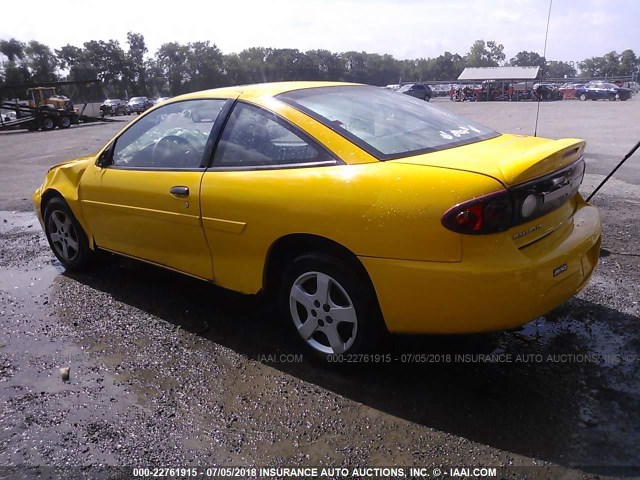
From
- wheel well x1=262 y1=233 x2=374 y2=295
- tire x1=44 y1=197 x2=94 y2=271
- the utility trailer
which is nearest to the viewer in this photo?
wheel well x1=262 y1=233 x2=374 y2=295

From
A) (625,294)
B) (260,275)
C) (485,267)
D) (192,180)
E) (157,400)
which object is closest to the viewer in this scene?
(485,267)

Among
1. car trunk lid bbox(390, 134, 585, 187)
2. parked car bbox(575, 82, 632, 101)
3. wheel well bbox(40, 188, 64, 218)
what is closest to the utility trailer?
wheel well bbox(40, 188, 64, 218)

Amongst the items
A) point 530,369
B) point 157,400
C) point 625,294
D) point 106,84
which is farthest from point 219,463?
point 106,84

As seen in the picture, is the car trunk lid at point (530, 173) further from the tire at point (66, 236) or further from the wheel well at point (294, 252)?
the tire at point (66, 236)

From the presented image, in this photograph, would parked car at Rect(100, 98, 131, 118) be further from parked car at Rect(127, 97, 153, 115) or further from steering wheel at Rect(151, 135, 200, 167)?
steering wheel at Rect(151, 135, 200, 167)

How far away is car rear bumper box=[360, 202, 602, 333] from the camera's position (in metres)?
2.37

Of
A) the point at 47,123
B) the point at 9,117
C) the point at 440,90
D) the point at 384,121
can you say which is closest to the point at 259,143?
the point at 384,121

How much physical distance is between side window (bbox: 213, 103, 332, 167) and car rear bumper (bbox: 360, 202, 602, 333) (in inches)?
30.4

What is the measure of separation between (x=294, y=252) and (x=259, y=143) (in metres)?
0.70

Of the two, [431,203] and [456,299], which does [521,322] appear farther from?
[431,203]

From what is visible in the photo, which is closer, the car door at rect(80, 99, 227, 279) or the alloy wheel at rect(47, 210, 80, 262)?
the car door at rect(80, 99, 227, 279)

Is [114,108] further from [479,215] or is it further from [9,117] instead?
[479,215]

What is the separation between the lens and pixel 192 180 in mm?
3373

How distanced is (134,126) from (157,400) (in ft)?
7.43
